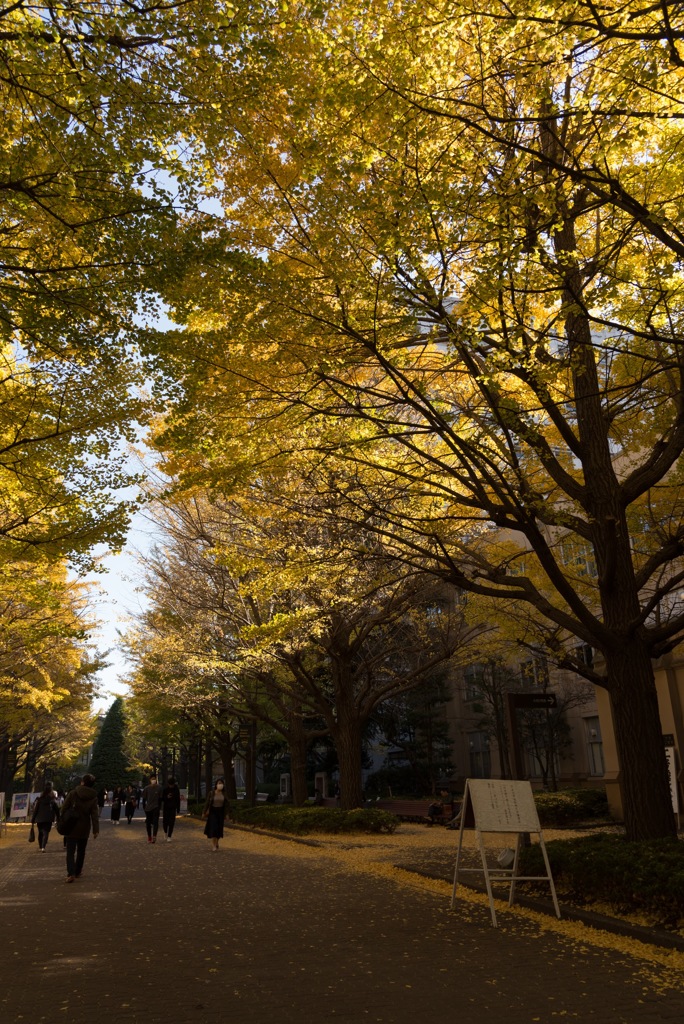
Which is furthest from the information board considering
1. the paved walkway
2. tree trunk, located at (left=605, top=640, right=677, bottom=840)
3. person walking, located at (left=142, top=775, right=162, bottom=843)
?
person walking, located at (left=142, top=775, right=162, bottom=843)

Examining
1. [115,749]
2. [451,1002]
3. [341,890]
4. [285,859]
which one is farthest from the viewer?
[115,749]

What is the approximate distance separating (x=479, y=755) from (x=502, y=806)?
117 feet

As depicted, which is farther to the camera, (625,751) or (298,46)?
(625,751)

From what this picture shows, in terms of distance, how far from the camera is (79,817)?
41.1 feet

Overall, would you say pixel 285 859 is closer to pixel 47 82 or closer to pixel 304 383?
pixel 304 383

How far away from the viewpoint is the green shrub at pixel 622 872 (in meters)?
7.11

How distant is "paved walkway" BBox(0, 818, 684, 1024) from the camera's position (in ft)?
16.5

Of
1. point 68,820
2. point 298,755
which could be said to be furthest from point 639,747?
point 298,755

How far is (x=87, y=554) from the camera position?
1356 cm

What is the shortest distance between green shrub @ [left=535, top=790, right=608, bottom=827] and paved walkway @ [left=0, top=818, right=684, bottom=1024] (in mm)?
10020

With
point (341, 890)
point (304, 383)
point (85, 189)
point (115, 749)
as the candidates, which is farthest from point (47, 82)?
point (115, 749)

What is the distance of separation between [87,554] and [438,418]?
7765 mm

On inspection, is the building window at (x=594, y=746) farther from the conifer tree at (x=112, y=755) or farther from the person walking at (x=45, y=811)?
the conifer tree at (x=112, y=755)

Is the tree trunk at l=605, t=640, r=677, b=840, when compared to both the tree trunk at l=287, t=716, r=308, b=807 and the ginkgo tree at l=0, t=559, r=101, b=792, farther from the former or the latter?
the tree trunk at l=287, t=716, r=308, b=807
